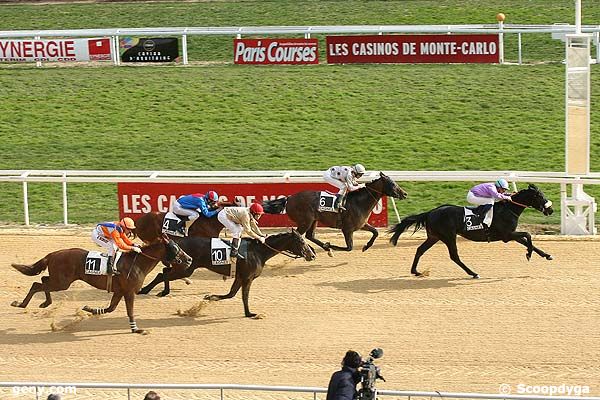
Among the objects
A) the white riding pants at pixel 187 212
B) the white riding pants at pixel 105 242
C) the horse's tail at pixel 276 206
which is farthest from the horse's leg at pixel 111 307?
the horse's tail at pixel 276 206

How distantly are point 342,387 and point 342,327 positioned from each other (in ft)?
12.4

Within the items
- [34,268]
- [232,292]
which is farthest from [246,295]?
[34,268]

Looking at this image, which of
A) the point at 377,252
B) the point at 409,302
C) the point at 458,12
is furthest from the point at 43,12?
the point at 409,302

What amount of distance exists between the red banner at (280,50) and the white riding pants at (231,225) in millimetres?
12209

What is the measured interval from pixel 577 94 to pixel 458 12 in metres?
13.6

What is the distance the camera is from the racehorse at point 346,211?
1641 centimetres

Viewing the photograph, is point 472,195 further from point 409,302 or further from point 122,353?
point 122,353

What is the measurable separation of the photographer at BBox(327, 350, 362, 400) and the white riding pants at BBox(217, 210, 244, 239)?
4.48 metres

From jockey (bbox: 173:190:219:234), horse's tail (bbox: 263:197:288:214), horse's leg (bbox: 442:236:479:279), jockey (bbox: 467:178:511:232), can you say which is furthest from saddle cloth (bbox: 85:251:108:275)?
jockey (bbox: 467:178:511:232)

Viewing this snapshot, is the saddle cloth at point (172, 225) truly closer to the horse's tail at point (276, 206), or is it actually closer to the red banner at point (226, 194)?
the horse's tail at point (276, 206)

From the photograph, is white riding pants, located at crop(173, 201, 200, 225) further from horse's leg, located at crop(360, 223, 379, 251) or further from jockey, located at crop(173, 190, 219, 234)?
horse's leg, located at crop(360, 223, 379, 251)

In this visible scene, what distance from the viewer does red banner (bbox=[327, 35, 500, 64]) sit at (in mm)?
26234

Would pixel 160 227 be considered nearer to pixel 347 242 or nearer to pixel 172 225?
pixel 172 225

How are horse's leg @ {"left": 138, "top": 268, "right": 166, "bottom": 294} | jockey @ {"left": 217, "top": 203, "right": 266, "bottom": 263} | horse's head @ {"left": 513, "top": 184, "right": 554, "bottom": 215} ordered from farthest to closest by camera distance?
1. horse's head @ {"left": 513, "top": 184, "right": 554, "bottom": 215}
2. horse's leg @ {"left": 138, "top": 268, "right": 166, "bottom": 294}
3. jockey @ {"left": 217, "top": 203, "right": 266, "bottom": 263}
